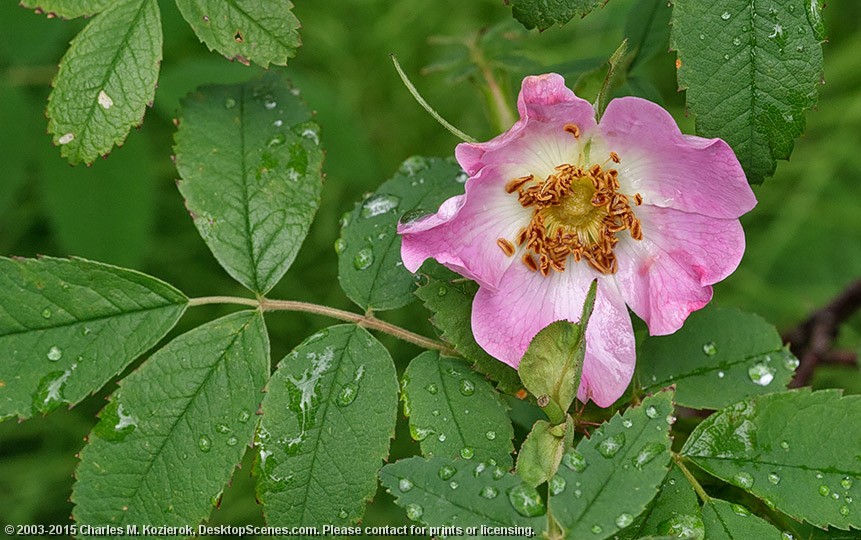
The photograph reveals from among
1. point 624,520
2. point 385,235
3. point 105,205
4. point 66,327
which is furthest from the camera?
point 105,205

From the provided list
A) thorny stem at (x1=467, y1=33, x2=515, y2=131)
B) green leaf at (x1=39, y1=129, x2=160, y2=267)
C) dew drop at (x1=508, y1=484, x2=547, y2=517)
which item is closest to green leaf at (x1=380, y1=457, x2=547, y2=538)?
dew drop at (x1=508, y1=484, x2=547, y2=517)

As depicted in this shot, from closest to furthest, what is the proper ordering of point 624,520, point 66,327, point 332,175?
point 624,520
point 66,327
point 332,175

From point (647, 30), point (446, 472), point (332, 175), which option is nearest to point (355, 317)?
point (446, 472)

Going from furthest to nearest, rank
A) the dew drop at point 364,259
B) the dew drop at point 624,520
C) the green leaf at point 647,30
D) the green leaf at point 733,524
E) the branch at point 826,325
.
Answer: the branch at point 826,325, the green leaf at point 647,30, the dew drop at point 364,259, the green leaf at point 733,524, the dew drop at point 624,520

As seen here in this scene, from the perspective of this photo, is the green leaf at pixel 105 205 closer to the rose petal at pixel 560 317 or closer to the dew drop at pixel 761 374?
the rose petal at pixel 560 317

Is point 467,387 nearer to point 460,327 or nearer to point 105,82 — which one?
point 460,327

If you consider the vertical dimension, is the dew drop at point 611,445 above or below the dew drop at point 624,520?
above

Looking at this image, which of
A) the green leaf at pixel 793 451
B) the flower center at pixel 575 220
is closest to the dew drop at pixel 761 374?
the green leaf at pixel 793 451

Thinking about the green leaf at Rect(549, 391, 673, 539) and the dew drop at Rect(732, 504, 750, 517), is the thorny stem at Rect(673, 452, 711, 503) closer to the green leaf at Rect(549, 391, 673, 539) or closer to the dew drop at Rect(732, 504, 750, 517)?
the dew drop at Rect(732, 504, 750, 517)

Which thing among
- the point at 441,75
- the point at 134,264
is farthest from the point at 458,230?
the point at 441,75
